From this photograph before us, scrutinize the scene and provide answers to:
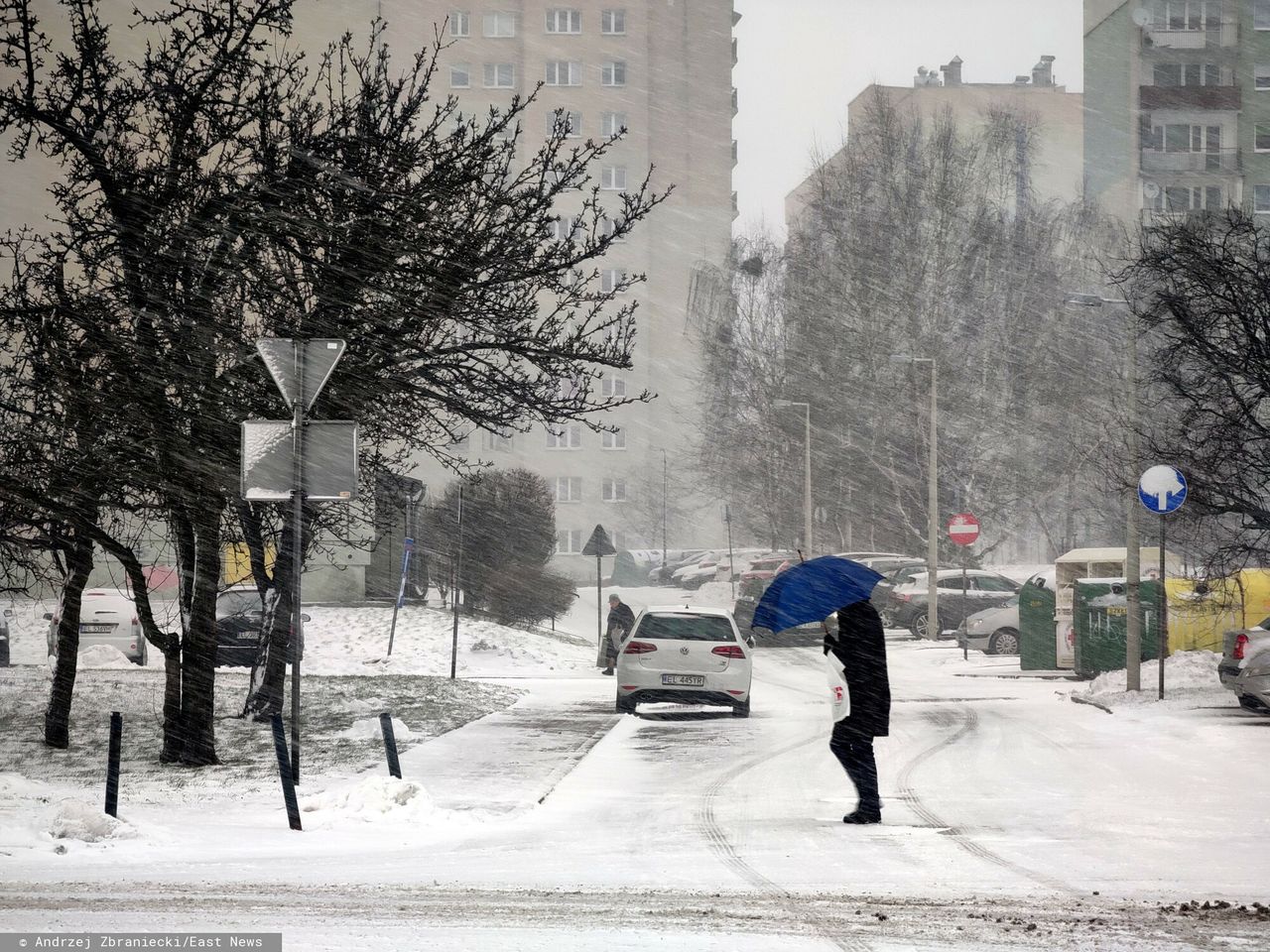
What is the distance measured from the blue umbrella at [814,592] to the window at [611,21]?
88.0m

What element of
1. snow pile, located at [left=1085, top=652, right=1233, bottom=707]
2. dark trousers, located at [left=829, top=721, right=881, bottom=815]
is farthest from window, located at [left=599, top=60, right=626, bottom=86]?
dark trousers, located at [left=829, top=721, right=881, bottom=815]

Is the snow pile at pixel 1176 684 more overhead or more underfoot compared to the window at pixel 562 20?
more underfoot

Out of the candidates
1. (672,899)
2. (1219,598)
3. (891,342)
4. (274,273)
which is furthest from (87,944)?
(891,342)

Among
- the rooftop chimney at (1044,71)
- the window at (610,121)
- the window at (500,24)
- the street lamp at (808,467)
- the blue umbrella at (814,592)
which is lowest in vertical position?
the blue umbrella at (814,592)

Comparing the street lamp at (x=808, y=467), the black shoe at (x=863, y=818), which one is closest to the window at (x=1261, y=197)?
the street lamp at (x=808, y=467)

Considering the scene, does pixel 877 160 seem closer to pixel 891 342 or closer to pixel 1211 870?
pixel 891 342

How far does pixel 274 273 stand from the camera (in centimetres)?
1435

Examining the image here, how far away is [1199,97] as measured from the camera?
239ft

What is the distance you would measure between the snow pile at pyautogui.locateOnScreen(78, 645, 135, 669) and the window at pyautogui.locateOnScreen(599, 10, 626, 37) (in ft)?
238

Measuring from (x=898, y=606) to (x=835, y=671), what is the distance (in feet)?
97.7

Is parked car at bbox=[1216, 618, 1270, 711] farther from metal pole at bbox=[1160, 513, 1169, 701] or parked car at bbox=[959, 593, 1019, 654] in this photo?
parked car at bbox=[959, 593, 1019, 654]

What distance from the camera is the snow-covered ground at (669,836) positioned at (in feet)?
22.2

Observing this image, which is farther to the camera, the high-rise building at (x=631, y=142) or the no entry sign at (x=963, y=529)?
the high-rise building at (x=631, y=142)

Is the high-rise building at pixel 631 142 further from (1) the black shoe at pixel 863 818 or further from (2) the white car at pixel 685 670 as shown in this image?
(1) the black shoe at pixel 863 818
